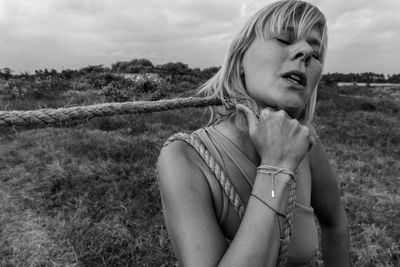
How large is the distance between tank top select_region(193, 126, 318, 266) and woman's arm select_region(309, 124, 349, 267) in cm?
27

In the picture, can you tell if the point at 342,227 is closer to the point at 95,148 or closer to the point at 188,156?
the point at 188,156

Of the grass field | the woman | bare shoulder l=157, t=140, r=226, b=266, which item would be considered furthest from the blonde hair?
the grass field

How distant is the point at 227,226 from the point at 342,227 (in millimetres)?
1047

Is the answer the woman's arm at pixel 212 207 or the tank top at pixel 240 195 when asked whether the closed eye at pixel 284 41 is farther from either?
the tank top at pixel 240 195

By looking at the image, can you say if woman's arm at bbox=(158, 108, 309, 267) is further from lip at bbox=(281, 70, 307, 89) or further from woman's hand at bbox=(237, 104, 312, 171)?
lip at bbox=(281, 70, 307, 89)

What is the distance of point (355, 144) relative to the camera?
6.73m

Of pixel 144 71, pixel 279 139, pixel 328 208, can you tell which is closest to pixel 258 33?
pixel 279 139

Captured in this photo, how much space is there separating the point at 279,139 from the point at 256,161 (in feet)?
0.77

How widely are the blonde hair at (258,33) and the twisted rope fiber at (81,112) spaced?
16 centimetres

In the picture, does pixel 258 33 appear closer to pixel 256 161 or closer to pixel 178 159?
pixel 256 161

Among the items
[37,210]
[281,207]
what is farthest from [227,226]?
[37,210]

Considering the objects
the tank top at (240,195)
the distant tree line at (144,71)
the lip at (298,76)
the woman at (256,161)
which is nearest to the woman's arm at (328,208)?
the woman at (256,161)

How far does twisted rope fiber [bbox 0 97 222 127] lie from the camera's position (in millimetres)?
898

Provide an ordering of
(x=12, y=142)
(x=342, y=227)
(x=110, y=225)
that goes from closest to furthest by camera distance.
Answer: (x=342, y=227), (x=110, y=225), (x=12, y=142)
